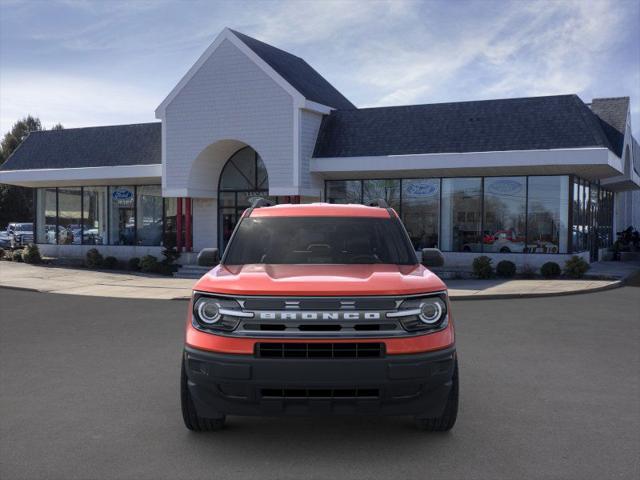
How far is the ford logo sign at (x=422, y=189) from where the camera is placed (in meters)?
24.1

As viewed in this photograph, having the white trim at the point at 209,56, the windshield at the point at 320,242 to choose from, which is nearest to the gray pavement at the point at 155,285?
the white trim at the point at 209,56

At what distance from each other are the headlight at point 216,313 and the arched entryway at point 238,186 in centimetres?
2153

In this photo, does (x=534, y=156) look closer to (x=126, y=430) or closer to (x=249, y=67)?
(x=249, y=67)

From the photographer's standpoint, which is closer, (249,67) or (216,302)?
(216,302)

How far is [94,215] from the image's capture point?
30.0 m

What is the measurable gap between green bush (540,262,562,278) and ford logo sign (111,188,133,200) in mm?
18234

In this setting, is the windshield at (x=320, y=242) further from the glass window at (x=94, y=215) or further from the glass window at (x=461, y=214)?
the glass window at (x=94, y=215)

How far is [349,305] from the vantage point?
4668 millimetres

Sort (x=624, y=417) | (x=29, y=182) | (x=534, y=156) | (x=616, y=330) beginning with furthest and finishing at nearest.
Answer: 1. (x=29, y=182)
2. (x=534, y=156)
3. (x=616, y=330)
4. (x=624, y=417)

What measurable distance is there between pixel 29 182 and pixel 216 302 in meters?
29.1

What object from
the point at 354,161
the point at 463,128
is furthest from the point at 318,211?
the point at 463,128

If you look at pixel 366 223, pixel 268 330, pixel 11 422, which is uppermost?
pixel 366 223

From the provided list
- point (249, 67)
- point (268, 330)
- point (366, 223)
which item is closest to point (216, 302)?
point (268, 330)

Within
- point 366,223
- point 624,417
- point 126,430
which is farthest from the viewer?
point 366,223
